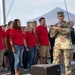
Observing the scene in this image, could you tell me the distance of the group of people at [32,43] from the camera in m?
8.70

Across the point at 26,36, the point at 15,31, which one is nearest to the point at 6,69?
the point at 26,36

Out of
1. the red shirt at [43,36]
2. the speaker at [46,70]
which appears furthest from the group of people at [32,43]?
the speaker at [46,70]

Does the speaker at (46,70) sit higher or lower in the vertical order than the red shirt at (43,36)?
A: lower

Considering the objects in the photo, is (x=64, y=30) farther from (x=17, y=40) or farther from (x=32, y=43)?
(x=32, y=43)

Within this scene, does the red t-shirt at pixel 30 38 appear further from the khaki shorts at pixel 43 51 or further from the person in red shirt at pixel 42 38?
the khaki shorts at pixel 43 51

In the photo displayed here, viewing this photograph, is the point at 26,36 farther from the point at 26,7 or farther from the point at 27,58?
the point at 26,7

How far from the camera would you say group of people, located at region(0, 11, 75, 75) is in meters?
8.70

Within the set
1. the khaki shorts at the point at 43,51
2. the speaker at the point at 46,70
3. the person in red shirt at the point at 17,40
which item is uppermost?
the person in red shirt at the point at 17,40

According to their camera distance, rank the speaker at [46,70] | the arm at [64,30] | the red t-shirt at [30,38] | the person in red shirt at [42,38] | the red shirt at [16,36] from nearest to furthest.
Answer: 1. the speaker at [46,70]
2. the arm at [64,30]
3. the red shirt at [16,36]
4. the red t-shirt at [30,38]
5. the person in red shirt at [42,38]

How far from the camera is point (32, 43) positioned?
10.6 meters

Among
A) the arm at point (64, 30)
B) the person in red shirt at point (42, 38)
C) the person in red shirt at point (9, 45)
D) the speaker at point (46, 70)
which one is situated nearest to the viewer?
the speaker at point (46, 70)

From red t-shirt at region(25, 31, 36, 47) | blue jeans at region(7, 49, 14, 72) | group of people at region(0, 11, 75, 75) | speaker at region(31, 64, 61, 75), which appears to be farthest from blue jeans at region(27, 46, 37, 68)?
speaker at region(31, 64, 61, 75)

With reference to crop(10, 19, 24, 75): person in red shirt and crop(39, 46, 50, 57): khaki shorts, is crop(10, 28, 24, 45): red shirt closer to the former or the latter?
crop(10, 19, 24, 75): person in red shirt

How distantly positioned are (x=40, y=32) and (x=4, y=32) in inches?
50.0
